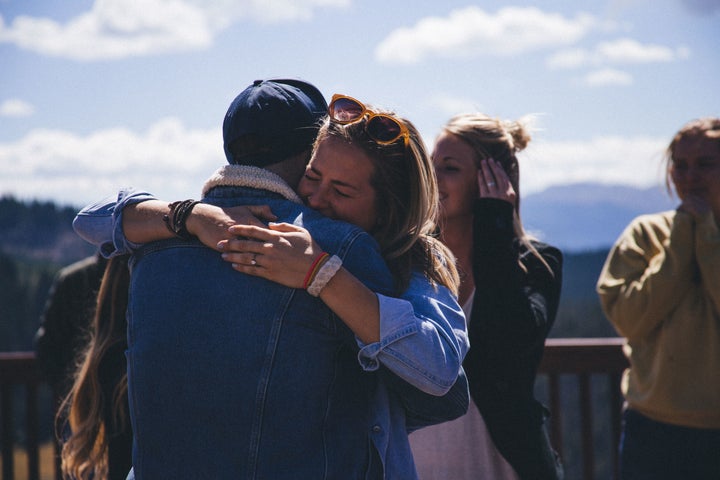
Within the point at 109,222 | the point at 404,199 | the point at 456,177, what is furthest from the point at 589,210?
the point at 109,222

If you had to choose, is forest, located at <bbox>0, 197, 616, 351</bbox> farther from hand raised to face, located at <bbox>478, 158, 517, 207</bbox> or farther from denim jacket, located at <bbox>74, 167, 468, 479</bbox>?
denim jacket, located at <bbox>74, 167, 468, 479</bbox>

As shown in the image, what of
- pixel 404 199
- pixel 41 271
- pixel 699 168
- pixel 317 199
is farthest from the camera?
pixel 41 271

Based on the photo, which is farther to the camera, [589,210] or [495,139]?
[589,210]

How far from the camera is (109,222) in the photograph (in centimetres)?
158

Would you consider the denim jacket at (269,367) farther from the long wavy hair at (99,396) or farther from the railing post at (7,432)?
the railing post at (7,432)

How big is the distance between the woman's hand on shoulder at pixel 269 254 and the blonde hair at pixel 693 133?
229 centimetres

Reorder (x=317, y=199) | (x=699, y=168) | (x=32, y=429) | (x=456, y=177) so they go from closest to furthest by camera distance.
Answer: (x=317, y=199) → (x=456, y=177) → (x=699, y=168) → (x=32, y=429)

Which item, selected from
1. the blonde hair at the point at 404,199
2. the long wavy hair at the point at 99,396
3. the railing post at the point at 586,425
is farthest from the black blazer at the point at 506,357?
the railing post at the point at 586,425

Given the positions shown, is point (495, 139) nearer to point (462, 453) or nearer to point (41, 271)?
point (462, 453)

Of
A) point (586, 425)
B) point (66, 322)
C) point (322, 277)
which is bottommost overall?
point (586, 425)

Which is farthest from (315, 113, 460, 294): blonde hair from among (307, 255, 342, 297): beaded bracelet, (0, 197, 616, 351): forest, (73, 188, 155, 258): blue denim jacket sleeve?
(0, 197, 616, 351): forest

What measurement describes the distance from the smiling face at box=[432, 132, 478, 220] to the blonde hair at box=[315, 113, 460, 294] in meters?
0.71

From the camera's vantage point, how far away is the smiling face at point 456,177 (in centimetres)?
240

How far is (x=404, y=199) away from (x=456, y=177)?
0.79m
